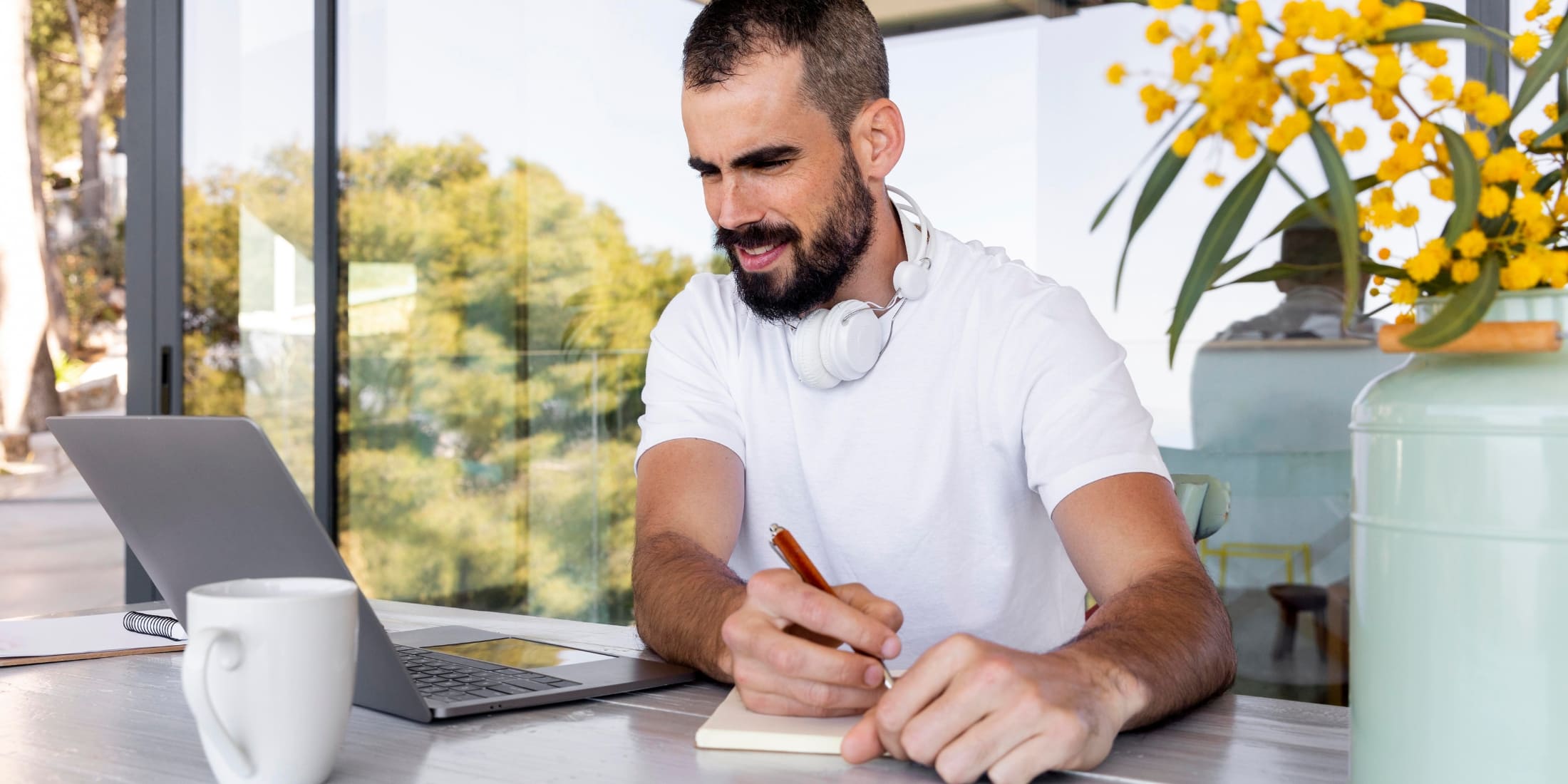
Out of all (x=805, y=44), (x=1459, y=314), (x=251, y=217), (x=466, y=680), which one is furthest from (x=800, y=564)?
(x=251, y=217)

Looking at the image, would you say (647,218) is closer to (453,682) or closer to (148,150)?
(148,150)

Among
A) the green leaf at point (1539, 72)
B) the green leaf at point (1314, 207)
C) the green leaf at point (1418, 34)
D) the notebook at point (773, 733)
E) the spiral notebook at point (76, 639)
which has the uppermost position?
the green leaf at point (1418, 34)

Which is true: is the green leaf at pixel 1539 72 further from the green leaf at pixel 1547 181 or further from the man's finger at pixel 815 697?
the man's finger at pixel 815 697

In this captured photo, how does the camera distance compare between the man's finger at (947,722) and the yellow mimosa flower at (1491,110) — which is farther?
the man's finger at (947,722)

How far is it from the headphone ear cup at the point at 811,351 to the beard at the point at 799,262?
0.06 metres

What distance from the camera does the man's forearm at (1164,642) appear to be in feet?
2.71

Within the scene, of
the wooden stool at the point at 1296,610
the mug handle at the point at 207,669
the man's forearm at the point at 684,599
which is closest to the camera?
the mug handle at the point at 207,669

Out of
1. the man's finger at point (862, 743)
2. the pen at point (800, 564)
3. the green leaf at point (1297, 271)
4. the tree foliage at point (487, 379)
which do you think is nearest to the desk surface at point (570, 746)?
the man's finger at point (862, 743)

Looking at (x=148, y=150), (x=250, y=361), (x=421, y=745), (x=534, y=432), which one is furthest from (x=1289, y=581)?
(x=148, y=150)

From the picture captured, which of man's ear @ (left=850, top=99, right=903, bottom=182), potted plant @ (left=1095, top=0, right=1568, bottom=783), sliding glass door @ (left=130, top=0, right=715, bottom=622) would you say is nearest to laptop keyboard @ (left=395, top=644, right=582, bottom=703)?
potted plant @ (left=1095, top=0, right=1568, bottom=783)

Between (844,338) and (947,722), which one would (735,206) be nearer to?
(844,338)

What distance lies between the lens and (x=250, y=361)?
353cm

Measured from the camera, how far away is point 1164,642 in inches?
35.7

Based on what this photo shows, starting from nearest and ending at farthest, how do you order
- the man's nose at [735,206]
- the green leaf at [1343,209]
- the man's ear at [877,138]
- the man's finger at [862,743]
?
the green leaf at [1343,209], the man's finger at [862,743], the man's nose at [735,206], the man's ear at [877,138]
